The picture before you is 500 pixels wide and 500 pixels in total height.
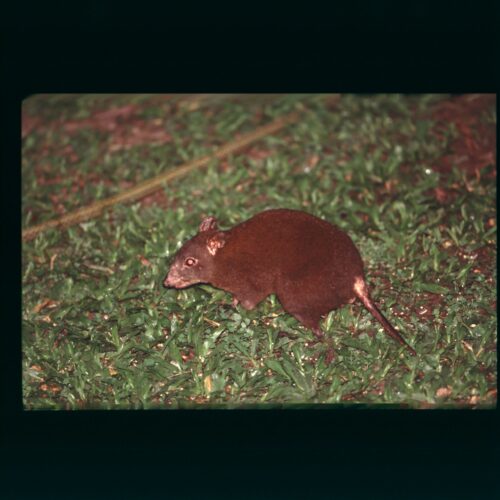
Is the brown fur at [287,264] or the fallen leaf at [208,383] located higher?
the brown fur at [287,264]

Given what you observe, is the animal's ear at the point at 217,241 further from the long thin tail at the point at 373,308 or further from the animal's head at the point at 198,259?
the long thin tail at the point at 373,308

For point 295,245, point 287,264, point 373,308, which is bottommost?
point 373,308

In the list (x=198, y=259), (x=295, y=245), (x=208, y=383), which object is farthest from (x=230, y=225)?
(x=208, y=383)

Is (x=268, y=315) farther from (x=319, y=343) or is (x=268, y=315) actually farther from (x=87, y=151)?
(x=87, y=151)

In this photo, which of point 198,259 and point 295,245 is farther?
Answer: point 198,259

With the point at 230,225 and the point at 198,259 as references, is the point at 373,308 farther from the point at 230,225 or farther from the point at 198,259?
the point at 230,225

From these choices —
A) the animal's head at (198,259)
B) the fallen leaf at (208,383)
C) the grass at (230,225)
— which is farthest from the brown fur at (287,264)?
the fallen leaf at (208,383)

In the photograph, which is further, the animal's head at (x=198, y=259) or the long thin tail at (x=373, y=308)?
the animal's head at (x=198, y=259)
